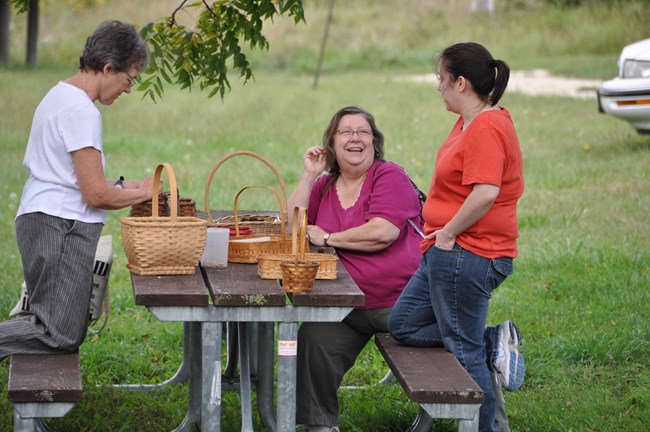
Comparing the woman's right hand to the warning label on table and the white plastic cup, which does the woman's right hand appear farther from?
the warning label on table

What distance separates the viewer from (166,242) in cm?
382

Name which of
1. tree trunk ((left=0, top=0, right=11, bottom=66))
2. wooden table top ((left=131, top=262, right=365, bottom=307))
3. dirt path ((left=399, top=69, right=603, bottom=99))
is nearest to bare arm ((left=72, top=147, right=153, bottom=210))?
wooden table top ((left=131, top=262, right=365, bottom=307))

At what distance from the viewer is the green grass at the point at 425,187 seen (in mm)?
4977

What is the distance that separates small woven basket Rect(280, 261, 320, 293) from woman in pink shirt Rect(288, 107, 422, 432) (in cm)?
69

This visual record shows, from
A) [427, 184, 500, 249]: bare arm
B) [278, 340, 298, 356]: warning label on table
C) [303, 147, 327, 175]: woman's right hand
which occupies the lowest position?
[278, 340, 298, 356]: warning label on table

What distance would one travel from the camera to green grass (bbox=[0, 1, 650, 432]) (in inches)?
196

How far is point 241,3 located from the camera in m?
5.11

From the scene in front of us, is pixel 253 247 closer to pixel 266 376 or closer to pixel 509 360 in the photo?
pixel 266 376

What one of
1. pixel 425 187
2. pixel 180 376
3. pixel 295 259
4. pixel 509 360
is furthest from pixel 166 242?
pixel 425 187

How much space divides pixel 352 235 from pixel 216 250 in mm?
681

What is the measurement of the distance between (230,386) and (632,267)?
311 cm

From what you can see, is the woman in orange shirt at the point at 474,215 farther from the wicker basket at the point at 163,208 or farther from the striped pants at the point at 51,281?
the striped pants at the point at 51,281

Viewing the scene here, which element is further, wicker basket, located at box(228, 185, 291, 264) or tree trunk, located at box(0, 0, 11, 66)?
tree trunk, located at box(0, 0, 11, 66)

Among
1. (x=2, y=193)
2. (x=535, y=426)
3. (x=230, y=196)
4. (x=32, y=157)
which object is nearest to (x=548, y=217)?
(x=230, y=196)
